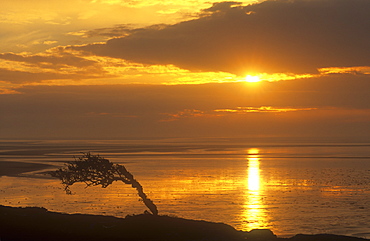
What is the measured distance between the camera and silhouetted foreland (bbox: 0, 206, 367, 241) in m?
29.7

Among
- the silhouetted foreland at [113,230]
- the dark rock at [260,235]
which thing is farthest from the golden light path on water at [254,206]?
the silhouetted foreland at [113,230]

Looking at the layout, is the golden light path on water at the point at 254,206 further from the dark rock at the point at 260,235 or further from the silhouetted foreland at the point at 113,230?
the silhouetted foreland at the point at 113,230

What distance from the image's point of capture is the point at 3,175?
86.6 metres

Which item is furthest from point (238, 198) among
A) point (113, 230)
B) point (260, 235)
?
point (113, 230)

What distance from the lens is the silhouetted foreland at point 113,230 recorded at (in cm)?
2966

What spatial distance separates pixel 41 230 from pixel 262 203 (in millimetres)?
30677

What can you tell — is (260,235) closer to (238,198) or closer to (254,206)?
(254,206)

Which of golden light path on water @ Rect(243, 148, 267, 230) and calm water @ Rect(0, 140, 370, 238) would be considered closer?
golden light path on water @ Rect(243, 148, 267, 230)

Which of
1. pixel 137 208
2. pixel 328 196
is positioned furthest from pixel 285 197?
pixel 137 208

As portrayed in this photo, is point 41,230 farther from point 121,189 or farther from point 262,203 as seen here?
point 121,189

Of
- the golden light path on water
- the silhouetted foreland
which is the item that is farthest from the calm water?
the silhouetted foreland

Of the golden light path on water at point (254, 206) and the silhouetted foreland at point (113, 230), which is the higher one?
the golden light path on water at point (254, 206)

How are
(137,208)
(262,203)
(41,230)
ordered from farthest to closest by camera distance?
(262,203) → (137,208) → (41,230)

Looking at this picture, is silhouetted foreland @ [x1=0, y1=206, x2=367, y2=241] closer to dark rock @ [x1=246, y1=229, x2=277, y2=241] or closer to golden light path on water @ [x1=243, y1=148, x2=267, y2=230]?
dark rock @ [x1=246, y1=229, x2=277, y2=241]
